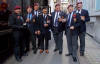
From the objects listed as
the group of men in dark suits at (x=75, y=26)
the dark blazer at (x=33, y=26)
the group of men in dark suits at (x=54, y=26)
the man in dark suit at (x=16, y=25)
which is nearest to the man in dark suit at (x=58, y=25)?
the group of men in dark suits at (x=54, y=26)

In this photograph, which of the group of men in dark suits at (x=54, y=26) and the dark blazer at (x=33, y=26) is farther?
the dark blazer at (x=33, y=26)

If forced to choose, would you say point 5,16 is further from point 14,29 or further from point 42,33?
point 42,33

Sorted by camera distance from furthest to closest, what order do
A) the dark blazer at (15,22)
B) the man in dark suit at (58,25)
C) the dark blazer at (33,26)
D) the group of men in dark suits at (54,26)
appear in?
the dark blazer at (33,26), the man in dark suit at (58,25), the group of men in dark suits at (54,26), the dark blazer at (15,22)

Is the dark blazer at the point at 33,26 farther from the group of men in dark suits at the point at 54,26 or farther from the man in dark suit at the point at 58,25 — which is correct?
the man in dark suit at the point at 58,25

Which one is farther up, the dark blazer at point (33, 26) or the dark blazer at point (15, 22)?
the dark blazer at point (15, 22)

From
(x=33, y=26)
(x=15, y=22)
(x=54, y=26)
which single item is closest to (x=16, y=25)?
(x=15, y=22)

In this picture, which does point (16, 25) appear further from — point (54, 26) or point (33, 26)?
point (54, 26)

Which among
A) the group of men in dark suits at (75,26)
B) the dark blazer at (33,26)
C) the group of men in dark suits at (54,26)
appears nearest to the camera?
the group of men in dark suits at (75,26)

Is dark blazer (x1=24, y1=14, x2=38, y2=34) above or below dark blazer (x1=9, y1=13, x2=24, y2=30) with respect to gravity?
below

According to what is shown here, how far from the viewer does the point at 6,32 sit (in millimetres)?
7176

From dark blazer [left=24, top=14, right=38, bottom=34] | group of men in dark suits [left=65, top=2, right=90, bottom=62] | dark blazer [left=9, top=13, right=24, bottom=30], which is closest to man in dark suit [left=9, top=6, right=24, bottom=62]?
dark blazer [left=9, top=13, right=24, bottom=30]

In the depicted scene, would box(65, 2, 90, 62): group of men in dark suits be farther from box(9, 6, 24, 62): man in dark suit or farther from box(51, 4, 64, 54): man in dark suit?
box(9, 6, 24, 62): man in dark suit

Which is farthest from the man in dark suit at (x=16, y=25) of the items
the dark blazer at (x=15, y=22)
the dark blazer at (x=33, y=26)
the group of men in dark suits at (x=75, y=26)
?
the group of men in dark suits at (x=75, y=26)

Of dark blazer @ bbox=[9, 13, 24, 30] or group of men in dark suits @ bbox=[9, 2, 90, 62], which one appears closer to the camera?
dark blazer @ bbox=[9, 13, 24, 30]
